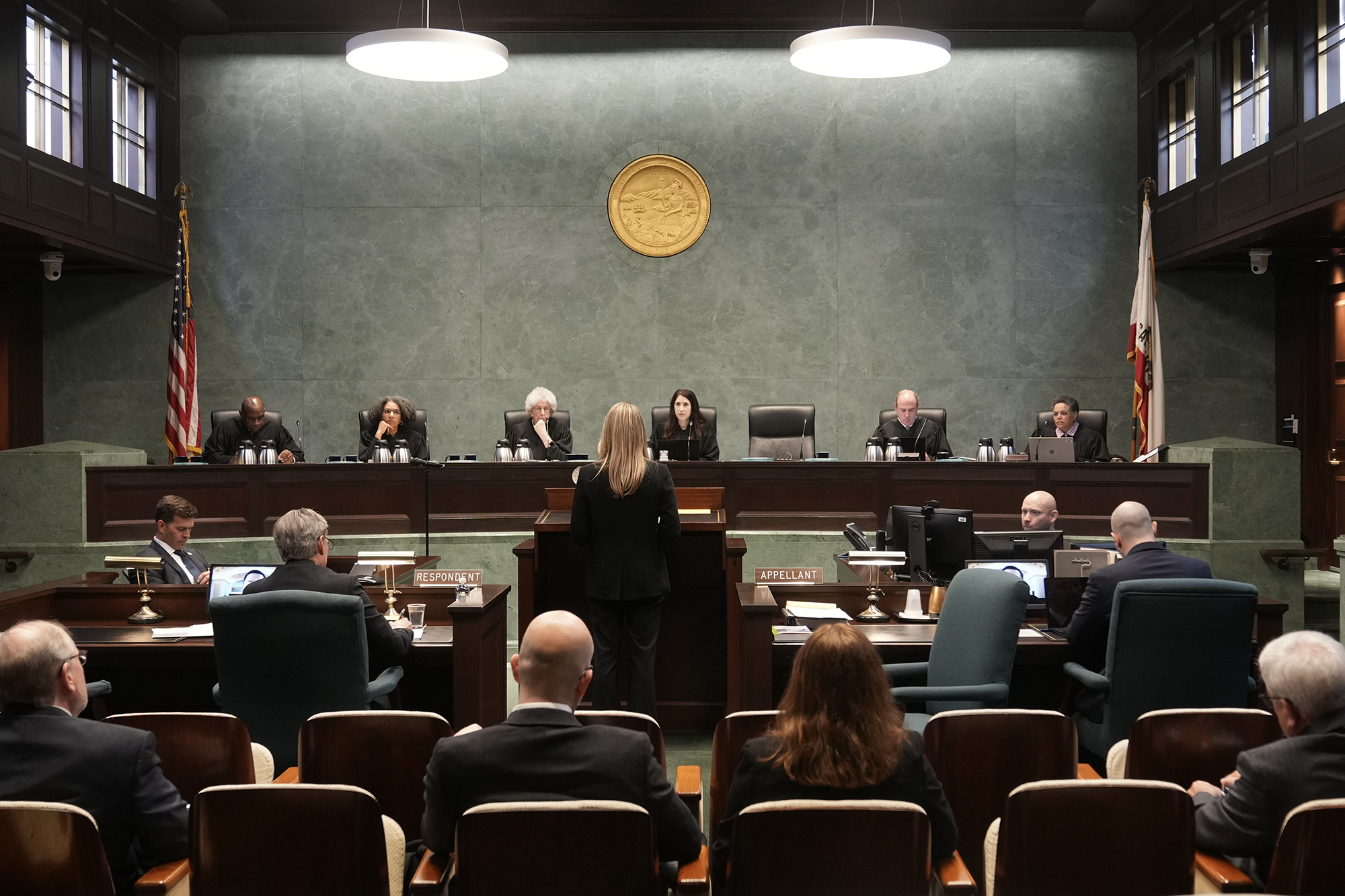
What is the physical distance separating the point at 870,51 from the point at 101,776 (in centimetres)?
699

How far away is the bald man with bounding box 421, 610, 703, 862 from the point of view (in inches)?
78.0

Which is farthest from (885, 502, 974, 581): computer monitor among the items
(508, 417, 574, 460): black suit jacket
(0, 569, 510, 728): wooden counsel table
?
(508, 417, 574, 460): black suit jacket

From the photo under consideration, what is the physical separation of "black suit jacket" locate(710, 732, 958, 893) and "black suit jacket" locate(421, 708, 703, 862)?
0.10m

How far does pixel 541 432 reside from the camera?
8.01 m

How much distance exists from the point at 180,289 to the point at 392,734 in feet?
25.8

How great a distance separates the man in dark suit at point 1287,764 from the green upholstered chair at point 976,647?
1332 millimetres

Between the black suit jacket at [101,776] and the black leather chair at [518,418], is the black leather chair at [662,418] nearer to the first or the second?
the black leather chair at [518,418]

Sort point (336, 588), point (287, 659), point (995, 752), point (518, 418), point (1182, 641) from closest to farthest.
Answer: point (995, 752), point (287, 659), point (1182, 641), point (336, 588), point (518, 418)

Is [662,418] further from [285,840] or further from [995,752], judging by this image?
[285,840]

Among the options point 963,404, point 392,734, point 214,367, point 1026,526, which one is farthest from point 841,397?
point 392,734

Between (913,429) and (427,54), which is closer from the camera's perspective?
(427,54)

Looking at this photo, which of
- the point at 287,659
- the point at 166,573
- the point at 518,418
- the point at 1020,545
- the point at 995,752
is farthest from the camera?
the point at 518,418

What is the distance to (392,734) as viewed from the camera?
8.39 feet

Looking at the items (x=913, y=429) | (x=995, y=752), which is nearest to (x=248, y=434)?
(x=913, y=429)
